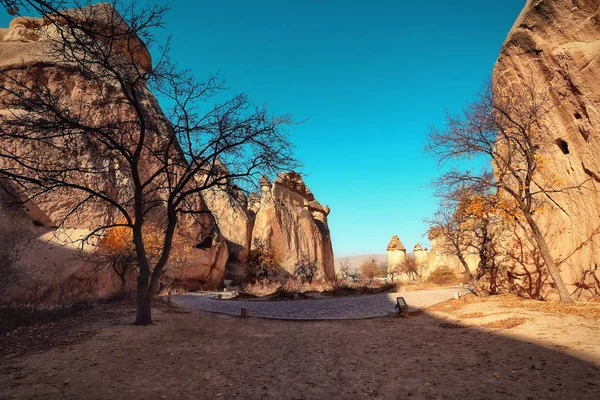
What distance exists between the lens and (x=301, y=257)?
120 feet

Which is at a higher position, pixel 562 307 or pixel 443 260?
pixel 443 260

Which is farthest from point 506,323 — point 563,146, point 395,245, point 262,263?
point 395,245

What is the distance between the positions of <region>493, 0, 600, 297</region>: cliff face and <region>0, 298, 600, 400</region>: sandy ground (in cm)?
321

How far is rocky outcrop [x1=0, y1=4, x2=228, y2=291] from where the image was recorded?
14.1 m

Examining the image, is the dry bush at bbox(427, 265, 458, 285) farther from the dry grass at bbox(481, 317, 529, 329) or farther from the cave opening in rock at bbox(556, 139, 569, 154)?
the dry grass at bbox(481, 317, 529, 329)

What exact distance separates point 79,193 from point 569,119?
2364 cm

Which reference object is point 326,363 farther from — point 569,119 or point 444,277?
point 444,277

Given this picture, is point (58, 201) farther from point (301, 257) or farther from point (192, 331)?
point (301, 257)

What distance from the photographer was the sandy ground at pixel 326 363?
4.21 m

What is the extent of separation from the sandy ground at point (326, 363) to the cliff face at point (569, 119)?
3.21 meters

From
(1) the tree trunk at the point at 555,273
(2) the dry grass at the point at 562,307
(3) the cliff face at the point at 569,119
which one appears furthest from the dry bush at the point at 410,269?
(1) the tree trunk at the point at 555,273

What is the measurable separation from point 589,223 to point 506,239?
3.65 metres

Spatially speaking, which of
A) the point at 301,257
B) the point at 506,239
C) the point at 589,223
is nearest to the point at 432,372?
the point at 589,223

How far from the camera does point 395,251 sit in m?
55.9
